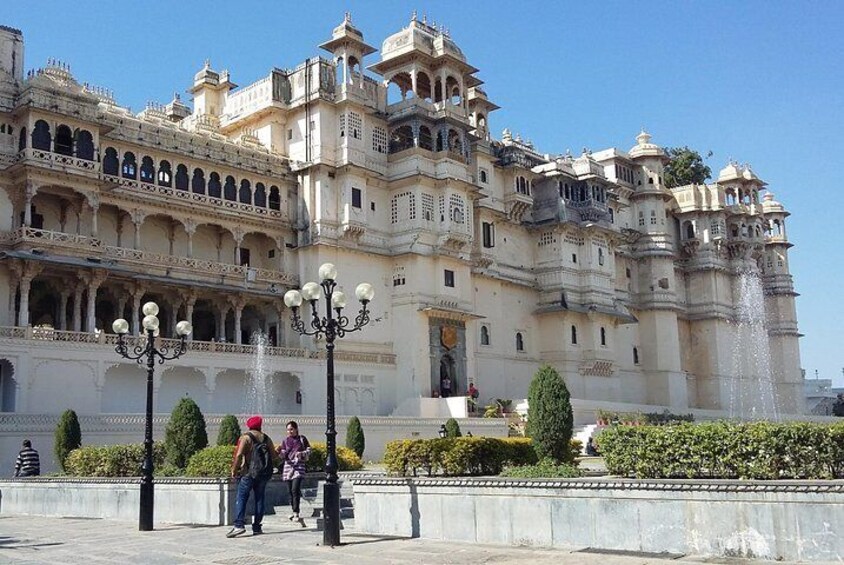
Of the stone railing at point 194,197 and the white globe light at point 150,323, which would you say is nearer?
the white globe light at point 150,323

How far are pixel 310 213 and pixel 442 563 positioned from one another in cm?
3738

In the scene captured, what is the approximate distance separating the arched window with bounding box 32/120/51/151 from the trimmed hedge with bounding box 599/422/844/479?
3138cm

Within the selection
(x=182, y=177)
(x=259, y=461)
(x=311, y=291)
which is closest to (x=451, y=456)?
(x=259, y=461)

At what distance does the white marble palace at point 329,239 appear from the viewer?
39.7 metres

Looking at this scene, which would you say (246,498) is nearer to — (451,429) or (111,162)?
(451,429)

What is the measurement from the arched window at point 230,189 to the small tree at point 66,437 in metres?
19.8

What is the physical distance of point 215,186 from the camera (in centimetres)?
4744

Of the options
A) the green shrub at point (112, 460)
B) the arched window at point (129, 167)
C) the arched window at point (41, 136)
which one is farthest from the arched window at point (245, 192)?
the green shrub at point (112, 460)

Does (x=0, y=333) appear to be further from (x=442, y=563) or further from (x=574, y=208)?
(x=574, y=208)

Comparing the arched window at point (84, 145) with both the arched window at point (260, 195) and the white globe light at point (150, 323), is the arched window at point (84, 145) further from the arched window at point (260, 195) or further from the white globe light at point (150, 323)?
the white globe light at point (150, 323)

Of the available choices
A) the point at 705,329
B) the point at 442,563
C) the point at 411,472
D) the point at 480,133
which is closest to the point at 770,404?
the point at 705,329

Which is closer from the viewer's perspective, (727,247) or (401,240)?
(401,240)

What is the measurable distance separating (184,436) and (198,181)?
21968 millimetres

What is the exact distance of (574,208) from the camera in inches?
2534
